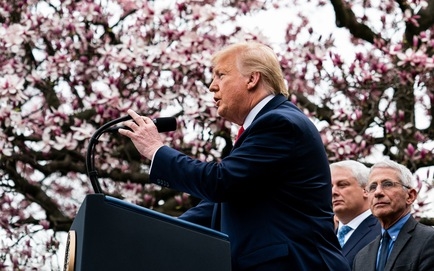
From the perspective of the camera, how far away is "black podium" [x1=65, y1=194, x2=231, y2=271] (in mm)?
3887

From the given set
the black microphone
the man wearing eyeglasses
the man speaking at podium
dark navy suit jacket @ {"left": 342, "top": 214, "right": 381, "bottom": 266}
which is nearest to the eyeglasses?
the man wearing eyeglasses

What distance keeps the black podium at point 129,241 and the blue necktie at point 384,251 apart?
2545 mm

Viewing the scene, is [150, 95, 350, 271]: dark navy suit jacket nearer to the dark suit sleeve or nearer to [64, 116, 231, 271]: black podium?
the dark suit sleeve

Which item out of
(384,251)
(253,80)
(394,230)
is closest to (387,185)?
(394,230)

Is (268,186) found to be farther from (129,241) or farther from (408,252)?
(408,252)

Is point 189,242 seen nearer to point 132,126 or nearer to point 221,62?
point 132,126

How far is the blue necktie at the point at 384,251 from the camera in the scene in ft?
21.3

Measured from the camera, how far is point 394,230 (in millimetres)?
6648

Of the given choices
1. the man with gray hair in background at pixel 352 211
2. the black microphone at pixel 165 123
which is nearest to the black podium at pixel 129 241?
the black microphone at pixel 165 123

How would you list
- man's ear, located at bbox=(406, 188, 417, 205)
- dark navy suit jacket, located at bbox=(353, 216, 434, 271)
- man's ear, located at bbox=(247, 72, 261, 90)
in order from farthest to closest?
man's ear, located at bbox=(406, 188, 417, 205), dark navy suit jacket, located at bbox=(353, 216, 434, 271), man's ear, located at bbox=(247, 72, 261, 90)

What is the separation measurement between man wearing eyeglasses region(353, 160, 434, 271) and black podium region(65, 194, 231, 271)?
239cm

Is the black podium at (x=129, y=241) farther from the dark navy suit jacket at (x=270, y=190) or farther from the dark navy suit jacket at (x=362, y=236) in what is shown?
the dark navy suit jacket at (x=362, y=236)

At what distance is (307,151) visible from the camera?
4.75 meters

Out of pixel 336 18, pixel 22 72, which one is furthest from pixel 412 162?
pixel 22 72
